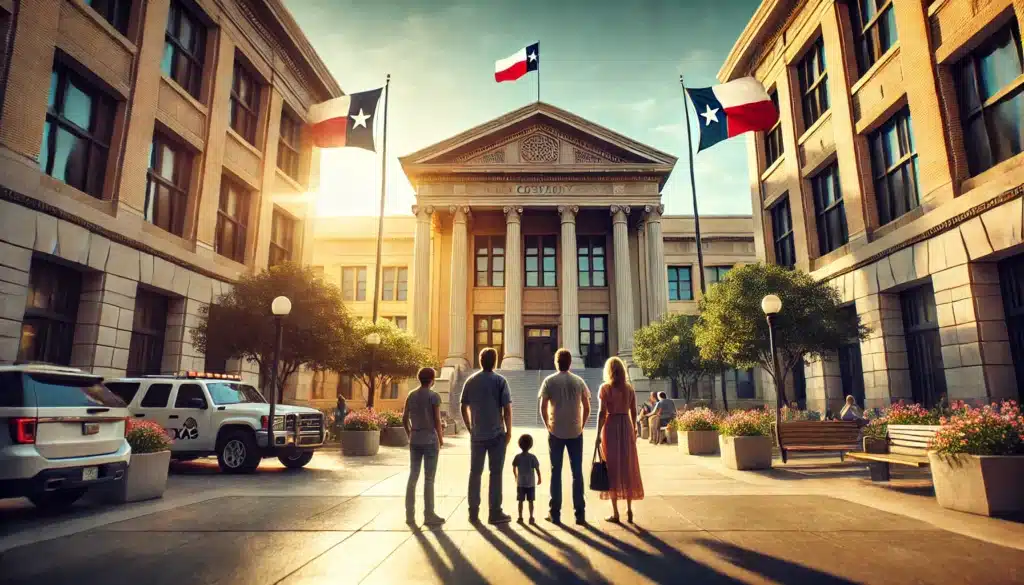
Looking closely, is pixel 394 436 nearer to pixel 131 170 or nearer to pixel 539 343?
pixel 131 170

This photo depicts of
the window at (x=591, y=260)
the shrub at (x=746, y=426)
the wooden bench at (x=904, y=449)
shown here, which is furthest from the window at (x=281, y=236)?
the wooden bench at (x=904, y=449)

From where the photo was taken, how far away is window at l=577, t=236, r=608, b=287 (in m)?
39.2

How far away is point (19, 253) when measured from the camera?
13062mm

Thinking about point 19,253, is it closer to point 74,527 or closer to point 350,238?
point 74,527

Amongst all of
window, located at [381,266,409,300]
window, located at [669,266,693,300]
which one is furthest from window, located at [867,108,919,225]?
window, located at [381,266,409,300]

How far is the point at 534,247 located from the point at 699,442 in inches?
1037

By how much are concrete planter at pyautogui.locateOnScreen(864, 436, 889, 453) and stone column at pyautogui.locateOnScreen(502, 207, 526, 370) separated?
22.7 metres

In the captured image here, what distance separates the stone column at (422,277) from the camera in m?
34.2

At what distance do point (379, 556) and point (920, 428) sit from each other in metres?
8.19

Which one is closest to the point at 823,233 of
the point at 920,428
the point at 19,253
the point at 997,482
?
the point at 920,428

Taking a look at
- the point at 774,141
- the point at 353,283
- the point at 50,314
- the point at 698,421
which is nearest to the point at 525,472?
the point at 698,421

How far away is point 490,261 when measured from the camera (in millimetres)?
39438

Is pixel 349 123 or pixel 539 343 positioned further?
pixel 539 343

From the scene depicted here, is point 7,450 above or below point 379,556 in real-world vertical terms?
above
